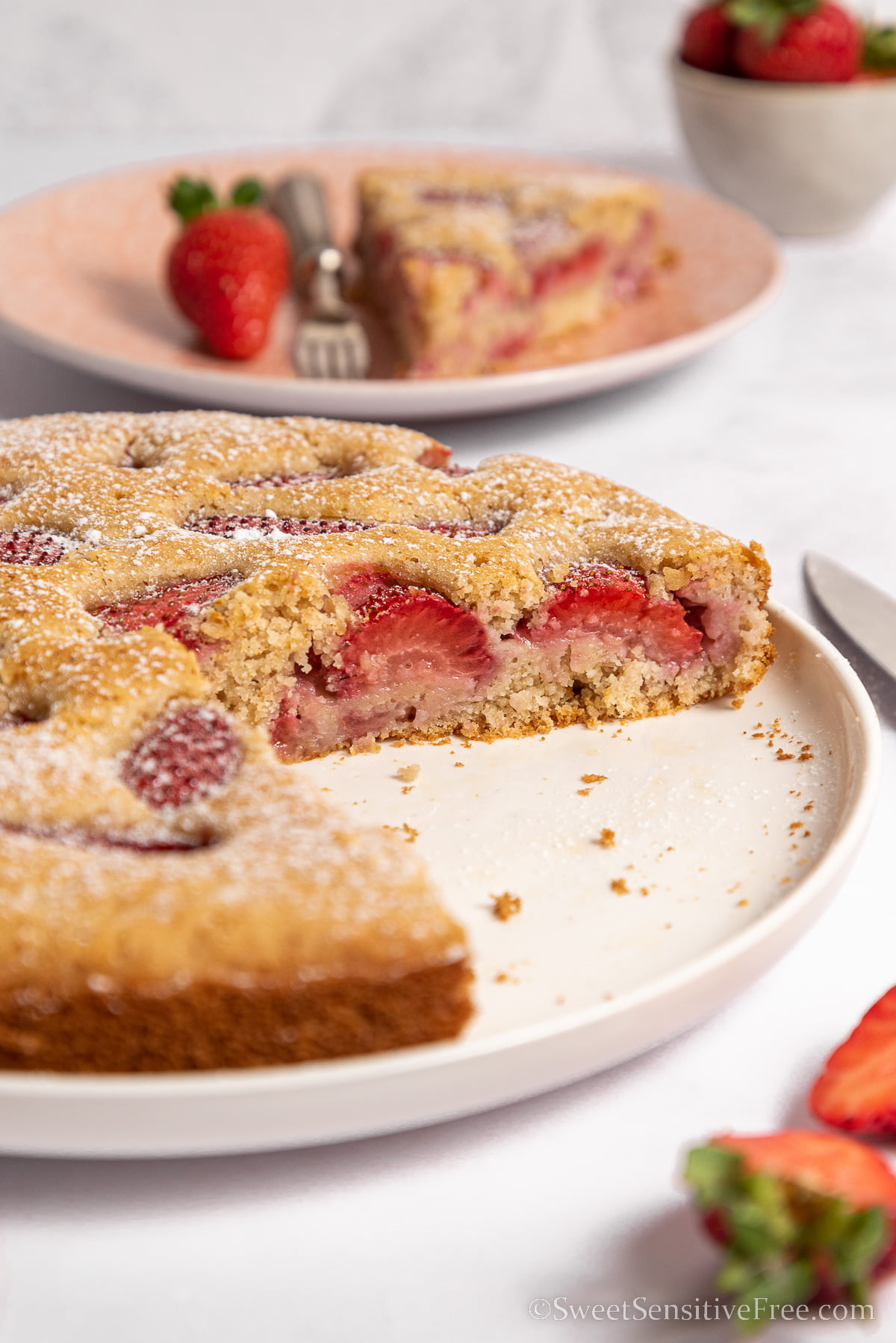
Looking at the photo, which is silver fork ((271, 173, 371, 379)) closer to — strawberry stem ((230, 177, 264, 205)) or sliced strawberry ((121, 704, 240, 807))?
strawberry stem ((230, 177, 264, 205))

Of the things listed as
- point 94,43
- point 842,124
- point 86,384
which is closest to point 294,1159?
point 86,384

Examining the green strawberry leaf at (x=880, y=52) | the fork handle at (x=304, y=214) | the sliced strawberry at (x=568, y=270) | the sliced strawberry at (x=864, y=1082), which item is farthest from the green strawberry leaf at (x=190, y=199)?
the sliced strawberry at (x=864, y=1082)

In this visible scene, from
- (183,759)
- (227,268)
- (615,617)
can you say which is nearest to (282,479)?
(615,617)

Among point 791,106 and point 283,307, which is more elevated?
point 791,106

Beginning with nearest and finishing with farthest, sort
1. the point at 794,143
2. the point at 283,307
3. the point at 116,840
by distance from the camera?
the point at 116,840 < the point at 283,307 < the point at 794,143

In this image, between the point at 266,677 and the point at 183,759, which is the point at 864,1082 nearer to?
the point at 183,759

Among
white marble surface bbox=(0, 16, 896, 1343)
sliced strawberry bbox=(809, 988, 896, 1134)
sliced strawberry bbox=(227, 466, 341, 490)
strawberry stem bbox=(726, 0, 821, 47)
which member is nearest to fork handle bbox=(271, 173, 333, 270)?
white marble surface bbox=(0, 16, 896, 1343)

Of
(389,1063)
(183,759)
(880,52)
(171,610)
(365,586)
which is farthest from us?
(880,52)

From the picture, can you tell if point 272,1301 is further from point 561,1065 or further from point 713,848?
point 713,848
